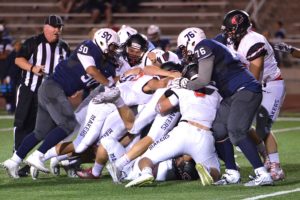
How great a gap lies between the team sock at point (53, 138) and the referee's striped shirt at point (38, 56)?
105cm

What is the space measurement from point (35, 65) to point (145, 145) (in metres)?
1.96

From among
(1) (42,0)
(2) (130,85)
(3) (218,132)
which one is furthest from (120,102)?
(1) (42,0)

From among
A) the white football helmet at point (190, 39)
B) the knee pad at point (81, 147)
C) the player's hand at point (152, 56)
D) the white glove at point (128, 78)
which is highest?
the white football helmet at point (190, 39)

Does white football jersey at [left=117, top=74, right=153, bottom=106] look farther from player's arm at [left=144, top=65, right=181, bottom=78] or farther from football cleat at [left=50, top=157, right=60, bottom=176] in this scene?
football cleat at [left=50, top=157, right=60, bottom=176]

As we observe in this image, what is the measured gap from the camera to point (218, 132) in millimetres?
9742

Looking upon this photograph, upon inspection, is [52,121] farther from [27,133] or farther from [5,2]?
[5,2]

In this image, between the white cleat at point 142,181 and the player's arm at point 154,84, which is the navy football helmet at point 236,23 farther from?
the white cleat at point 142,181

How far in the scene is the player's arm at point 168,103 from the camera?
9.89m

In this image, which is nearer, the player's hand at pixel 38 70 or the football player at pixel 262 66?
the football player at pixel 262 66

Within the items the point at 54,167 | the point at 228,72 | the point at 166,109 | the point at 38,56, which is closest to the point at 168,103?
the point at 166,109

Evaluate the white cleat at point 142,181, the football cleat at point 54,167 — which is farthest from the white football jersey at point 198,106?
the football cleat at point 54,167

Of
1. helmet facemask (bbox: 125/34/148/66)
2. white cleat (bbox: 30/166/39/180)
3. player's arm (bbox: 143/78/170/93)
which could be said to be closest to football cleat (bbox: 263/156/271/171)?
player's arm (bbox: 143/78/170/93)

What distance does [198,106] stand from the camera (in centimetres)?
971

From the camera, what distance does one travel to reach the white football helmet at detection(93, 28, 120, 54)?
1041 centimetres
